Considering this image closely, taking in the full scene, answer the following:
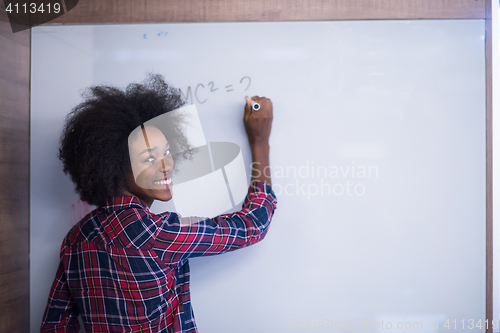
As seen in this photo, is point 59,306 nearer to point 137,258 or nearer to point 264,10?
point 137,258

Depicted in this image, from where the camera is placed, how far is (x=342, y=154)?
93 centimetres

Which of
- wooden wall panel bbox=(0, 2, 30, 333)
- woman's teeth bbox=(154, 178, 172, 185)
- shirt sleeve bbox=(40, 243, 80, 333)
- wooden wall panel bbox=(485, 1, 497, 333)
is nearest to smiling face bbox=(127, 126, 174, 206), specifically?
woman's teeth bbox=(154, 178, 172, 185)

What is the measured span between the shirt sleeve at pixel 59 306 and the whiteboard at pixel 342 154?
168mm

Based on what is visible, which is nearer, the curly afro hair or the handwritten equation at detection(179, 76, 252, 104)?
the curly afro hair

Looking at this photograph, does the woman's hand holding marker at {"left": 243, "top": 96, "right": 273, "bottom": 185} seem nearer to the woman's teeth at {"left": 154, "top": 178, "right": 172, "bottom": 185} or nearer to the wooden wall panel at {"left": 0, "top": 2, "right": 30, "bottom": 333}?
the woman's teeth at {"left": 154, "top": 178, "right": 172, "bottom": 185}

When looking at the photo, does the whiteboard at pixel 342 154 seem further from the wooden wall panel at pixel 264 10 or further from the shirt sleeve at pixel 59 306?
the shirt sleeve at pixel 59 306

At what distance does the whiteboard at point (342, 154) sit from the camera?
0.92 m

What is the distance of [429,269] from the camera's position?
93 centimetres

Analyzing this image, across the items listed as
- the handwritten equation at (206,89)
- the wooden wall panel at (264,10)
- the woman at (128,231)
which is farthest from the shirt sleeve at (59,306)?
the wooden wall panel at (264,10)

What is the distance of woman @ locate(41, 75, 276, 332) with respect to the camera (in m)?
0.72

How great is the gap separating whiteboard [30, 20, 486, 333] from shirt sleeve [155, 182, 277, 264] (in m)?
0.14

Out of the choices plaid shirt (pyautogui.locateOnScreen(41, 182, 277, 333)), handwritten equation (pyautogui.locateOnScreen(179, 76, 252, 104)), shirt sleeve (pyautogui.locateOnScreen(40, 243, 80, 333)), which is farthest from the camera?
handwritten equation (pyautogui.locateOnScreen(179, 76, 252, 104))

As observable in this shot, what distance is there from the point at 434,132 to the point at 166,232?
2.63 ft

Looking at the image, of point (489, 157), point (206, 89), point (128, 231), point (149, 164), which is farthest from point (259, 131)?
point (489, 157)
